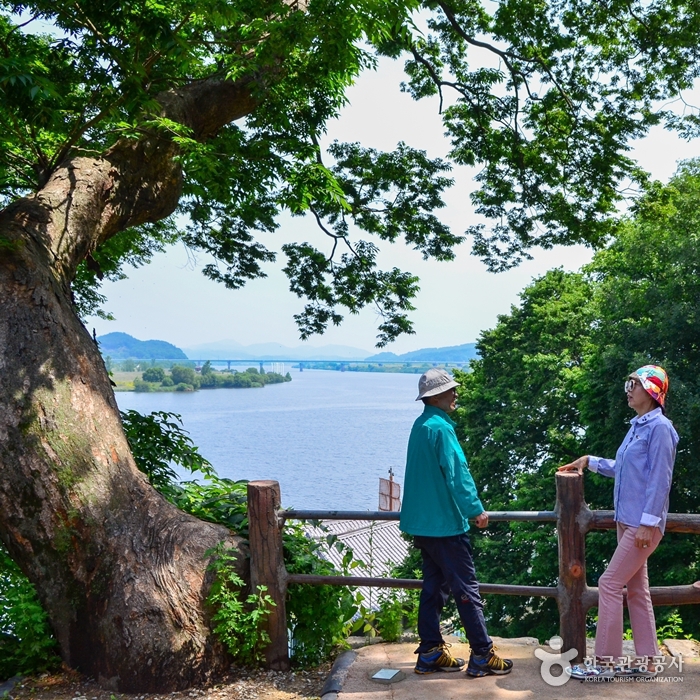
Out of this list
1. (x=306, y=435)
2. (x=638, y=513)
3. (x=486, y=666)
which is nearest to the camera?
(x=638, y=513)

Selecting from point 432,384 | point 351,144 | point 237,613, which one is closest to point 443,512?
point 432,384

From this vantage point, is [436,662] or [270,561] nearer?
[436,662]

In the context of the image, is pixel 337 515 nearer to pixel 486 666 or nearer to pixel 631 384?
pixel 486 666

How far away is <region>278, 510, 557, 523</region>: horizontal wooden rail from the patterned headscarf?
2.84 feet

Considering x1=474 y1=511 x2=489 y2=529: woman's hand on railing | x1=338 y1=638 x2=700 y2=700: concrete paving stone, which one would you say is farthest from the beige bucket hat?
x1=338 y1=638 x2=700 y2=700: concrete paving stone

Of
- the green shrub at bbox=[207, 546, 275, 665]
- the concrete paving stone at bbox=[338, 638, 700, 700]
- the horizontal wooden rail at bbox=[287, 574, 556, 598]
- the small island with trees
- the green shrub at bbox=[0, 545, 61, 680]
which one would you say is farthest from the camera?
the small island with trees

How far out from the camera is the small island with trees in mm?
73812

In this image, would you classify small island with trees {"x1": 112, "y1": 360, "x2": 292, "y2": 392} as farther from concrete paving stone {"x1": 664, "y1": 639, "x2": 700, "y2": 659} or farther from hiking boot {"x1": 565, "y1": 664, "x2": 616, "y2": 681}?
hiking boot {"x1": 565, "y1": 664, "x2": 616, "y2": 681}

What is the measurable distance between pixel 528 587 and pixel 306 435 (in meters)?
102

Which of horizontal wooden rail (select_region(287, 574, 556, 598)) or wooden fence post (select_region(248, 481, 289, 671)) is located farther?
Answer: wooden fence post (select_region(248, 481, 289, 671))

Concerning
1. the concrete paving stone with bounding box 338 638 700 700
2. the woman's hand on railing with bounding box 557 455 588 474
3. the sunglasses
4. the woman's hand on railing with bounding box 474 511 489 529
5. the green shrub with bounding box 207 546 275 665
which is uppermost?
the sunglasses

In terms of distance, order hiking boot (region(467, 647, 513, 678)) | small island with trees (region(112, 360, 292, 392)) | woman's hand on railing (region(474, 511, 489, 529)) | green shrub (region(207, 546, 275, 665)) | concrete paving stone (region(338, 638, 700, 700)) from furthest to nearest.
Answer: small island with trees (region(112, 360, 292, 392))
green shrub (region(207, 546, 275, 665))
hiking boot (region(467, 647, 513, 678))
woman's hand on railing (region(474, 511, 489, 529))
concrete paving stone (region(338, 638, 700, 700))

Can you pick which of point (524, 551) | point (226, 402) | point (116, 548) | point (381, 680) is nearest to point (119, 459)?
point (116, 548)

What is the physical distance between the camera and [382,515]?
4488 mm
